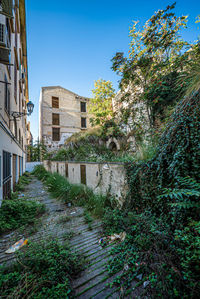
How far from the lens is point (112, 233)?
2867 millimetres

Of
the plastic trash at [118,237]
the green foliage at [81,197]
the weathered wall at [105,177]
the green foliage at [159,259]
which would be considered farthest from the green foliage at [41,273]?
the weathered wall at [105,177]

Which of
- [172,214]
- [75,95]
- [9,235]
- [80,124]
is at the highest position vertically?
[75,95]

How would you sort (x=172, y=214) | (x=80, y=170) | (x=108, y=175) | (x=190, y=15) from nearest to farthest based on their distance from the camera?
1. (x=172, y=214)
2. (x=108, y=175)
3. (x=190, y=15)
4. (x=80, y=170)

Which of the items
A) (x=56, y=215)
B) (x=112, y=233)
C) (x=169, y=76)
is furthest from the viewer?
(x=169, y=76)

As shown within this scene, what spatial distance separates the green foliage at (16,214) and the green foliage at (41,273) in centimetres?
150

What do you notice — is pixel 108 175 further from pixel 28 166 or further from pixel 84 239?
pixel 28 166

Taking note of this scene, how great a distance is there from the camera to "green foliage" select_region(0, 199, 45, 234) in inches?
Result: 133

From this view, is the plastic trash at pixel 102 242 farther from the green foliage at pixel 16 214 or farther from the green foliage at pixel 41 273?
the green foliage at pixel 16 214

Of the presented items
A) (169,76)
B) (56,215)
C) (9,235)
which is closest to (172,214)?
(56,215)

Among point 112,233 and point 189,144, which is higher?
point 189,144

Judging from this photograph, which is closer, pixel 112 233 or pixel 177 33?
pixel 112 233

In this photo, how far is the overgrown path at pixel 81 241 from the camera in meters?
1.83

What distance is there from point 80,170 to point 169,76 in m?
5.48

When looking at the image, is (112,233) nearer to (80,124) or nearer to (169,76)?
(169,76)
